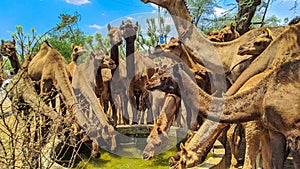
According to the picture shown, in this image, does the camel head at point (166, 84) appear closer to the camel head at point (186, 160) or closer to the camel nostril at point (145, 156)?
the camel head at point (186, 160)

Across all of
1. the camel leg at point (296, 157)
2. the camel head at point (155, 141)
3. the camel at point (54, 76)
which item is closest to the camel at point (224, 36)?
the camel head at point (155, 141)

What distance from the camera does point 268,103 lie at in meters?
4.03

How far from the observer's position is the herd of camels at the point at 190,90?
13.3ft

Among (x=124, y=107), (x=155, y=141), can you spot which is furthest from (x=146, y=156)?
(x=124, y=107)

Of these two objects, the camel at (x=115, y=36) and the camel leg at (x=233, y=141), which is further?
the camel at (x=115, y=36)

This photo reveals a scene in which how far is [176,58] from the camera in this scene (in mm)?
6832

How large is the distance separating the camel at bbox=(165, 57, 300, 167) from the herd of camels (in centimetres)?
1

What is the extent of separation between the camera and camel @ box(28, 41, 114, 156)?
18.8ft

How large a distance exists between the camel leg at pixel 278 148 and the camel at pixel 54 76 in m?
2.86

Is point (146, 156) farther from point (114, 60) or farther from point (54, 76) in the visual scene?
point (114, 60)

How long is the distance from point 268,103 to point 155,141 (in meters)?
2.35

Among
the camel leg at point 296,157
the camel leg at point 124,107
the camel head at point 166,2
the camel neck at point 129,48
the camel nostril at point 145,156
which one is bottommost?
the camel nostril at point 145,156

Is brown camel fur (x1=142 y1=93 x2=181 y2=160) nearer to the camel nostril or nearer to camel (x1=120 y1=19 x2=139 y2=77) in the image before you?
the camel nostril

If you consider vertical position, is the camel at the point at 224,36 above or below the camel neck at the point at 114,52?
above
